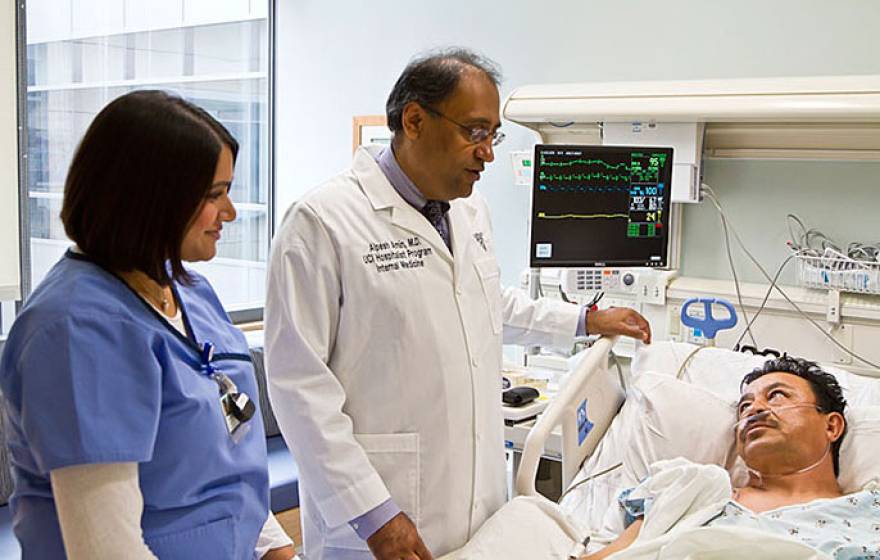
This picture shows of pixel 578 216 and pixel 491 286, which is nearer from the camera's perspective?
pixel 491 286

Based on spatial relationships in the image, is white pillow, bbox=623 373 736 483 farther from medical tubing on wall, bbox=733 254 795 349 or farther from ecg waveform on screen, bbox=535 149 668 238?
medical tubing on wall, bbox=733 254 795 349

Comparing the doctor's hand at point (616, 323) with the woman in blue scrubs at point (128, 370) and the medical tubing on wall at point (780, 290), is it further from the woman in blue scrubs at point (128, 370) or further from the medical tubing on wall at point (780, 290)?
the woman in blue scrubs at point (128, 370)

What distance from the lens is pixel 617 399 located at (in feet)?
8.07

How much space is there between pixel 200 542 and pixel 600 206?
1694 mm

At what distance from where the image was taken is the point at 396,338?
5.33 ft

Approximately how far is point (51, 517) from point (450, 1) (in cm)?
304

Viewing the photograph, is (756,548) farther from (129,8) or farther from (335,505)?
(129,8)

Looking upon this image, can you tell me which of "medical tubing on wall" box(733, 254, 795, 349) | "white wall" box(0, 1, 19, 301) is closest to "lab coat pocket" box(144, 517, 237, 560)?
"medical tubing on wall" box(733, 254, 795, 349)

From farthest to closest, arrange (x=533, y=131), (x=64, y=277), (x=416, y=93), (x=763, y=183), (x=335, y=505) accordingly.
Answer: (x=533, y=131)
(x=763, y=183)
(x=416, y=93)
(x=335, y=505)
(x=64, y=277)

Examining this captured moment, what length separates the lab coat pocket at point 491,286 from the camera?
5.91 feet

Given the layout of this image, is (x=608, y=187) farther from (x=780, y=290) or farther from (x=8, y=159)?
(x=8, y=159)

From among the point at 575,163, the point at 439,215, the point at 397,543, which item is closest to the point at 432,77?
the point at 439,215

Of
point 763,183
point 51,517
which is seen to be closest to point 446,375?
point 51,517

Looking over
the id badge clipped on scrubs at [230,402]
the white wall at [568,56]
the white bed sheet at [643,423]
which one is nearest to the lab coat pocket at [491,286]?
the white bed sheet at [643,423]
